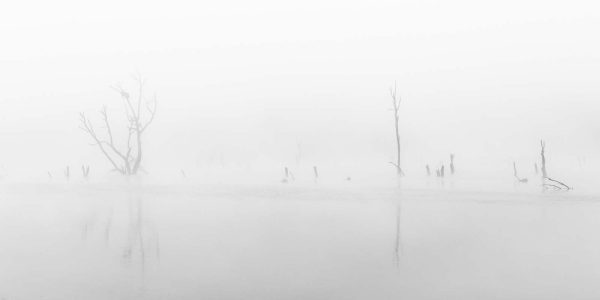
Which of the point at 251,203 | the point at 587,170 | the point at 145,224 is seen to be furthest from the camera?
the point at 587,170

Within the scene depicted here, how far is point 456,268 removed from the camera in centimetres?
1526

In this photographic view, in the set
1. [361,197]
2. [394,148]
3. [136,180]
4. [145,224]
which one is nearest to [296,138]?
[394,148]

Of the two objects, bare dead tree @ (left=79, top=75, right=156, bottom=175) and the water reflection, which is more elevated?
bare dead tree @ (left=79, top=75, right=156, bottom=175)

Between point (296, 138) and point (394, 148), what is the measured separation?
1895 centimetres

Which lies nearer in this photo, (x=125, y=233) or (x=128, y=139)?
(x=125, y=233)

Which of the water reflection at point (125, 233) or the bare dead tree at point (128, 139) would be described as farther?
the bare dead tree at point (128, 139)

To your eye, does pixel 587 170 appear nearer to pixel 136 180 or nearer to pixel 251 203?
pixel 251 203

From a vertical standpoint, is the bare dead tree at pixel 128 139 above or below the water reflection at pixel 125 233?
above

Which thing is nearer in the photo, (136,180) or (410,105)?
(136,180)

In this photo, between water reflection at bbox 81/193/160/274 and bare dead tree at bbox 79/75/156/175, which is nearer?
water reflection at bbox 81/193/160/274

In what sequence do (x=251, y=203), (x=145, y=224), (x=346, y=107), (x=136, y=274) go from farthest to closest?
(x=346, y=107) → (x=251, y=203) → (x=145, y=224) → (x=136, y=274)

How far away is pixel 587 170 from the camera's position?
166ft

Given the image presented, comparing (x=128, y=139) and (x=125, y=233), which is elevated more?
(x=128, y=139)

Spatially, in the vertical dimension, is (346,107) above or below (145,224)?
above
